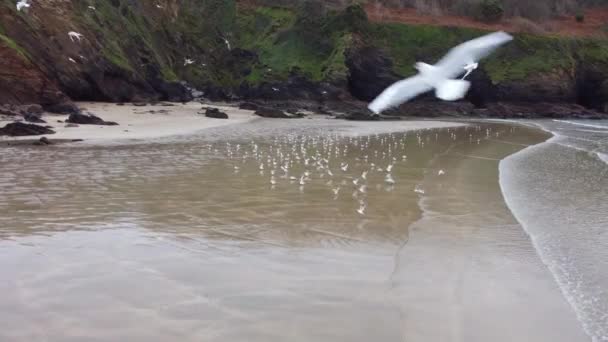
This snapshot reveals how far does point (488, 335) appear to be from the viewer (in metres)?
5.27

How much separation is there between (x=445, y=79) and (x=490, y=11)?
54199 millimetres

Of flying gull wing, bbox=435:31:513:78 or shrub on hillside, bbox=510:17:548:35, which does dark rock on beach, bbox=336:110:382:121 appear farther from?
shrub on hillside, bbox=510:17:548:35

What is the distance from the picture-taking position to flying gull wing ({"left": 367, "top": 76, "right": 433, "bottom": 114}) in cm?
1203

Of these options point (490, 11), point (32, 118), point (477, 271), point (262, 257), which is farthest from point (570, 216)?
point (490, 11)

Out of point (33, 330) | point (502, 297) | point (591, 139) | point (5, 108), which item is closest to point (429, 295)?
point (502, 297)

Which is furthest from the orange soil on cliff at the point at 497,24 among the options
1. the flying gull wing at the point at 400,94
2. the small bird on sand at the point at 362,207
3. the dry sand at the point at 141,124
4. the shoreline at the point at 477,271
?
the shoreline at the point at 477,271

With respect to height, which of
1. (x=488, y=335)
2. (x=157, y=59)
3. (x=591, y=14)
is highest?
(x=591, y=14)

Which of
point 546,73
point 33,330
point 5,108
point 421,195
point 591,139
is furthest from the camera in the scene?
point 546,73

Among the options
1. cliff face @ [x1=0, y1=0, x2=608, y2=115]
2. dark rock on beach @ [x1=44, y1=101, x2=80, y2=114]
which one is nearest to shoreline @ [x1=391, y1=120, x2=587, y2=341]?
dark rock on beach @ [x1=44, y1=101, x2=80, y2=114]

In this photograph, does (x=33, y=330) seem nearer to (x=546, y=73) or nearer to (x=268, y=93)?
(x=268, y=93)

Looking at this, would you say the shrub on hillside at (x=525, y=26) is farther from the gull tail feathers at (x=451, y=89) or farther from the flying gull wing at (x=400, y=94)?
the flying gull wing at (x=400, y=94)

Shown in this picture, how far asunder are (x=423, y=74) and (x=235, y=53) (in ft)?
153

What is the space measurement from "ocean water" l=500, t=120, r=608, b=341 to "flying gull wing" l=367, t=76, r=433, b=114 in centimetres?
289

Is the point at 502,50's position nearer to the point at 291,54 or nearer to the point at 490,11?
the point at 490,11
